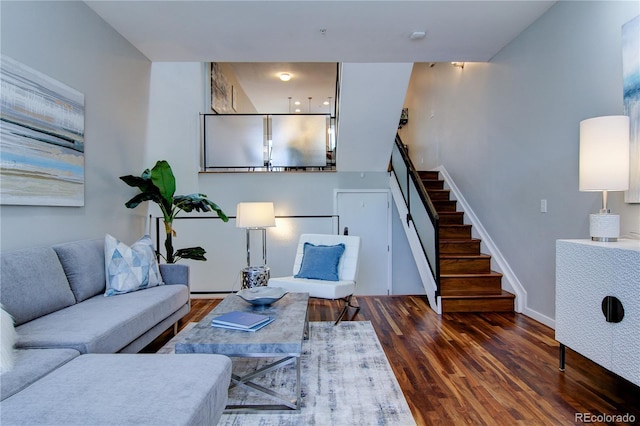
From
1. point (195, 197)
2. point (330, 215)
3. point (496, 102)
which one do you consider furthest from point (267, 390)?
point (496, 102)

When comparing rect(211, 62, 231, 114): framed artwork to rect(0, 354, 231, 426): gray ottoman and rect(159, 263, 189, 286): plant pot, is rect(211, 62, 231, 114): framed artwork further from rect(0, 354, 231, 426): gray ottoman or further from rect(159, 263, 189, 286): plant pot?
rect(0, 354, 231, 426): gray ottoman

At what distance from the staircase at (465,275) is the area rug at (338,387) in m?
1.35

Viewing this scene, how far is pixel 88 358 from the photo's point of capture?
1.60 metres

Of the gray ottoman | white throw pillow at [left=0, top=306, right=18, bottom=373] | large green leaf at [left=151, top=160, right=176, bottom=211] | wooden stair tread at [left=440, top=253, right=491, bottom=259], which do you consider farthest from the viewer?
wooden stair tread at [left=440, top=253, right=491, bottom=259]

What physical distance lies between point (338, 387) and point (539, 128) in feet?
10.2

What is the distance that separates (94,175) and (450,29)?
11.9 feet

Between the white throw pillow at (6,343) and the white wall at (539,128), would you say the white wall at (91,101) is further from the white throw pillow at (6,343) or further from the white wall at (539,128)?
the white wall at (539,128)

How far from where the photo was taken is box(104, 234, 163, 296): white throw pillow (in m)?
2.72

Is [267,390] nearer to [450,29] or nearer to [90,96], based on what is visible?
[90,96]

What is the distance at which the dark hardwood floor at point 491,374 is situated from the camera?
1.92m

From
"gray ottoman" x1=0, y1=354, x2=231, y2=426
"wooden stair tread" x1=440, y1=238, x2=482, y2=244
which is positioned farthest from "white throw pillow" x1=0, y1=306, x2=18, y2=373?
"wooden stair tread" x1=440, y1=238, x2=482, y2=244

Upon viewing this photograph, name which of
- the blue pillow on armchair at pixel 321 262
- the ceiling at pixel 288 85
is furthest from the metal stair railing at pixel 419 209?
the ceiling at pixel 288 85

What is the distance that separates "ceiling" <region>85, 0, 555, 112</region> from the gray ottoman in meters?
2.79

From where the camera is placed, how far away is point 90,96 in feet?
9.95
